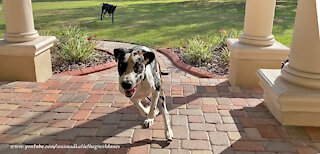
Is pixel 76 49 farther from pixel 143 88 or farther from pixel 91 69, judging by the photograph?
pixel 143 88

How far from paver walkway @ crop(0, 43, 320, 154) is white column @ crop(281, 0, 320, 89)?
625 millimetres

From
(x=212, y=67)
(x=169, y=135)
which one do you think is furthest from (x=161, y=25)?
(x=169, y=135)

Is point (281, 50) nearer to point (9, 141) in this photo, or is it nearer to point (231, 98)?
point (231, 98)

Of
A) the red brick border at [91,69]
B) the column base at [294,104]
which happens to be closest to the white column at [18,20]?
the red brick border at [91,69]

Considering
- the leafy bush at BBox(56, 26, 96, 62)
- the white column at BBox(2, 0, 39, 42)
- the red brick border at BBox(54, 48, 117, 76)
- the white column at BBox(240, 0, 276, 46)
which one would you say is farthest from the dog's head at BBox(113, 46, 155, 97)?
the leafy bush at BBox(56, 26, 96, 62)

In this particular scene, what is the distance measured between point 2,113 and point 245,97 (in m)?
3.55

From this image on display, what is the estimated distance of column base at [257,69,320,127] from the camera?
136 inches

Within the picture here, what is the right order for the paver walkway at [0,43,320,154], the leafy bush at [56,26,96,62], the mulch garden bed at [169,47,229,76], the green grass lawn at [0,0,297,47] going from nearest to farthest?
the paver walkway at [0,43,320,154] → the mulch garden bed at [169,47,229,76] → the leafy bush at [56,26,96,62] → the green grass lawn at [0,0,297,47]

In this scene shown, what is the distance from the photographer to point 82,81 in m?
5.12

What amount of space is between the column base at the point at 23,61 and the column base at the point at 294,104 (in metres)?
3.83

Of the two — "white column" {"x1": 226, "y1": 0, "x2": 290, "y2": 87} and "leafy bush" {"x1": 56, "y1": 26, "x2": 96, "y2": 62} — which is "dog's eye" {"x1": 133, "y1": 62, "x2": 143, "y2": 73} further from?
"leafy bush" {"x1": 56, "y1": 26, "x2": 96, "y2": 62}

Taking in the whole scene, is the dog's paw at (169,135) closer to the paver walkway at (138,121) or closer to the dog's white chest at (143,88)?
the paver walkway at (138,121)

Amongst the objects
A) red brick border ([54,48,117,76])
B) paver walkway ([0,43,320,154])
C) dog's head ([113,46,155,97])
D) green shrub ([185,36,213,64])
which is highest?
dog's head ([113,46,155,97])

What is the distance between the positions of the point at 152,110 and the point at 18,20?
10.6ft
